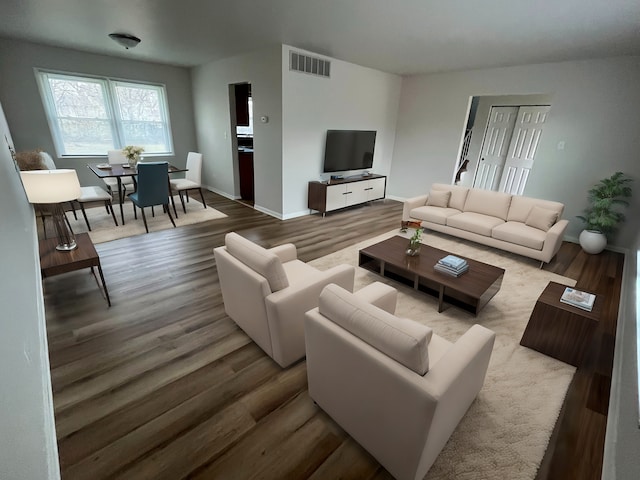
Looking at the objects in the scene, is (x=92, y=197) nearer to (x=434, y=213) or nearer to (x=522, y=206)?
(x=434, y=213)

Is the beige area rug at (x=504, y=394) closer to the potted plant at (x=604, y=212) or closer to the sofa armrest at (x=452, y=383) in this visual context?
the sofa armrest at (x=452, y=383)

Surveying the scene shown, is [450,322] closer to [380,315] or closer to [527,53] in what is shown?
[380,315]

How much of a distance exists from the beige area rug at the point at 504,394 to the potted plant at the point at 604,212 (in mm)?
1403

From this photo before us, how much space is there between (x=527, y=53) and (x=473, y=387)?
447 centimetres

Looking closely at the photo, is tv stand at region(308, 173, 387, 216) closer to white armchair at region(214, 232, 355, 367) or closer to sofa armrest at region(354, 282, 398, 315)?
white armchair at region(214, 232, 355, 367)

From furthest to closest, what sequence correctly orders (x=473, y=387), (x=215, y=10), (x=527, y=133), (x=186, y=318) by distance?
(x=527, y=133) → (x=215, y=10) → (x=186, y=318) → (x=473, y=387)

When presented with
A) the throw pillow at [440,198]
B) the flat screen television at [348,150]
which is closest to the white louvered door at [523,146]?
the throw pillow at [440,198]

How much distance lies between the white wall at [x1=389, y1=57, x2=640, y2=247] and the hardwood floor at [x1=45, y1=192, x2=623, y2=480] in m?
2.15

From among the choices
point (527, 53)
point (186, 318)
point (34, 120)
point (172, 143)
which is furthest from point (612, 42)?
point (34, 120)

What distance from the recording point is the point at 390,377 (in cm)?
120

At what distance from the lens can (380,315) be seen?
1.31m

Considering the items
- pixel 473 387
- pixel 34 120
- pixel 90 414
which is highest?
pixel 34 120

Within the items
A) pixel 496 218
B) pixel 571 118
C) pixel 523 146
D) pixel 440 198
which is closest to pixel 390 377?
pixel 496 218

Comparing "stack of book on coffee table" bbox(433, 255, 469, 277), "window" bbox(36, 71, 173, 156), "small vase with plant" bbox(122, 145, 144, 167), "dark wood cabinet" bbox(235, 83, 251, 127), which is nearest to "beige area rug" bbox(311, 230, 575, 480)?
"stack of book on coffee table" bbox(433, 255, 469, 277)
